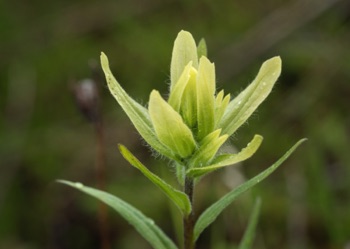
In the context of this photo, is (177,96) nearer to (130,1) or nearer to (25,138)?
(25,138)

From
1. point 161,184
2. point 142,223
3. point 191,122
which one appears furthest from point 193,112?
point 142,223

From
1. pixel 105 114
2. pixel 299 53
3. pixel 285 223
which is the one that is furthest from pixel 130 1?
pixel 285 223

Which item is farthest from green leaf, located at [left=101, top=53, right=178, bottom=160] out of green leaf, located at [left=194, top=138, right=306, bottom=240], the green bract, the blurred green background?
the blurred green background

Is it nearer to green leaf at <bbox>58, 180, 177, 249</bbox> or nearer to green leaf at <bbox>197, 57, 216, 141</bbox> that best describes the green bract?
green leaf at <bbox>197, 57, 216, 141</bbox>

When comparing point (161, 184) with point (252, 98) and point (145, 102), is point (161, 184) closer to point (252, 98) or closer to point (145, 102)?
point (252, 98)

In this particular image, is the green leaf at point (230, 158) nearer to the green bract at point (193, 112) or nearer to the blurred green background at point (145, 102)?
the green bract at point (193, 112)

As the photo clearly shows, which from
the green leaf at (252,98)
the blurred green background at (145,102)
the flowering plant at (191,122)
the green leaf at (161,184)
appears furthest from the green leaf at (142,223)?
the blurred green background at (145,102)

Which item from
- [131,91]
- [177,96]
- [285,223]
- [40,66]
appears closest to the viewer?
[177,96]
